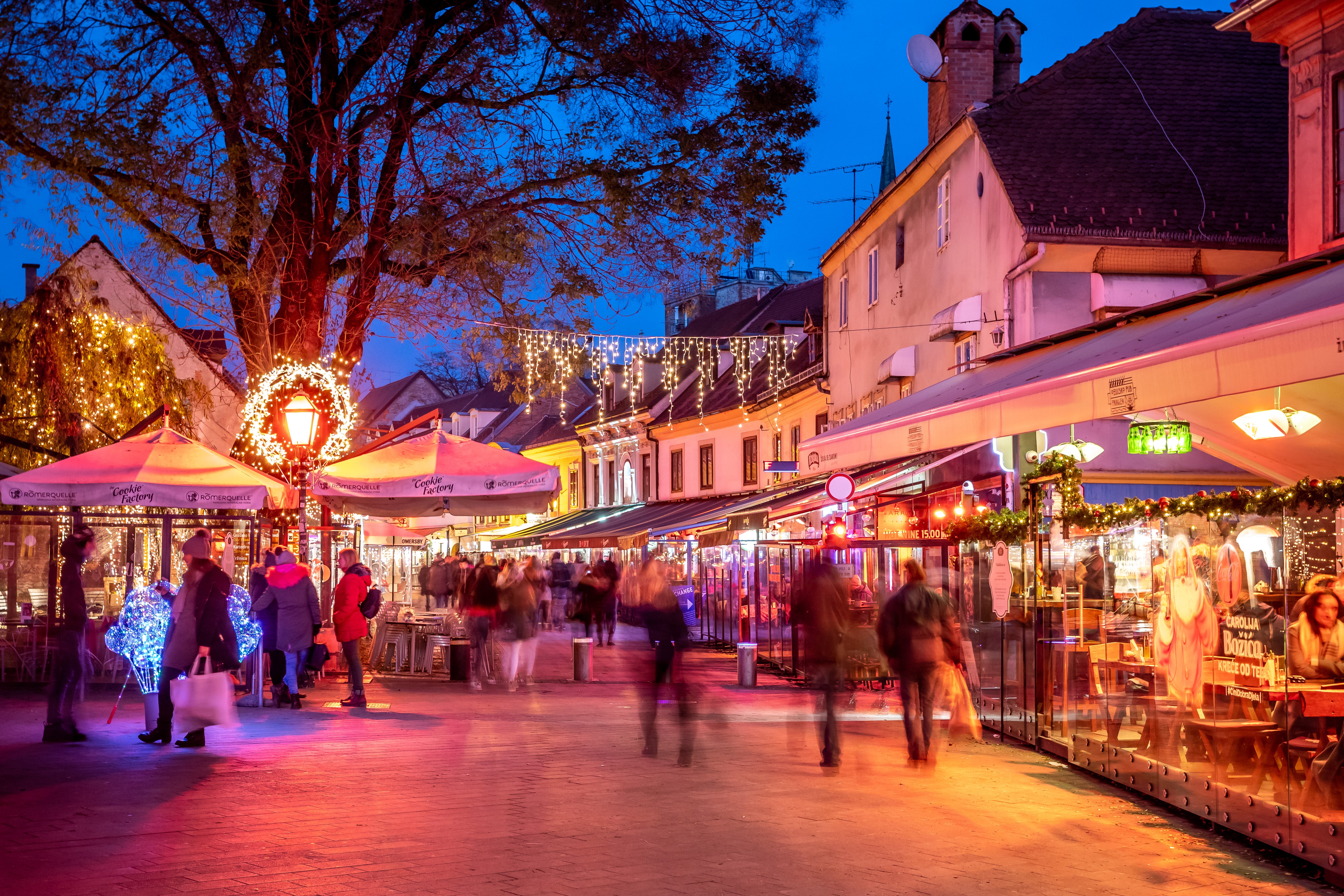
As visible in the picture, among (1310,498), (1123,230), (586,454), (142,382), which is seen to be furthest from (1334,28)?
(586,454)

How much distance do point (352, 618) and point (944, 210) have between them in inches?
494

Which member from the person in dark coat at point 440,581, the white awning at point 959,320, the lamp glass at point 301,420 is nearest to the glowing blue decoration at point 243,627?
the lamp glass at point 301,420

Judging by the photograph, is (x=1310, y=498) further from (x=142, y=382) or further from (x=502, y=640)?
(x=142, y=382)

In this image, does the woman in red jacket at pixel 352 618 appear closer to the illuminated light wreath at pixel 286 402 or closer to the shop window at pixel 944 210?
the illuminated light wreath at pixel 286 402

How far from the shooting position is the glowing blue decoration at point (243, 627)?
13.0 meters

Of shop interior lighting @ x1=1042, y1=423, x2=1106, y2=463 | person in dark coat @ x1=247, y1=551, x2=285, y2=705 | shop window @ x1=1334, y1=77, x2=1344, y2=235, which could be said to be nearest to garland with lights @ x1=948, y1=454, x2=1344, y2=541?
shop interior lighting @ x1=1042, y1=423, x2=1106, y2=463

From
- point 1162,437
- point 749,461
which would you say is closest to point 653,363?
point 749,461

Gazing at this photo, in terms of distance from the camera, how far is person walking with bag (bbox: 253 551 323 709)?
14.1 meters

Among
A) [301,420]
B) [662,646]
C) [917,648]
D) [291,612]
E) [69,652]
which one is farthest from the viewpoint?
[301,420]

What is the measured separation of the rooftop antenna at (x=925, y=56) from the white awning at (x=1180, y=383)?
1166cm

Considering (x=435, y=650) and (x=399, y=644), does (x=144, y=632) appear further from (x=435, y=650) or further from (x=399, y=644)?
(x=435, y=650)

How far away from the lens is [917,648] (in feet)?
35.2

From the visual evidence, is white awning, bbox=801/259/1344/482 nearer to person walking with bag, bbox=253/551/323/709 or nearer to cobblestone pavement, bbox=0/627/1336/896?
cobblestone pavement, bbox=0/627/1336/896

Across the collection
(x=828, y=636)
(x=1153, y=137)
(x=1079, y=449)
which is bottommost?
(x=828, y=636)
